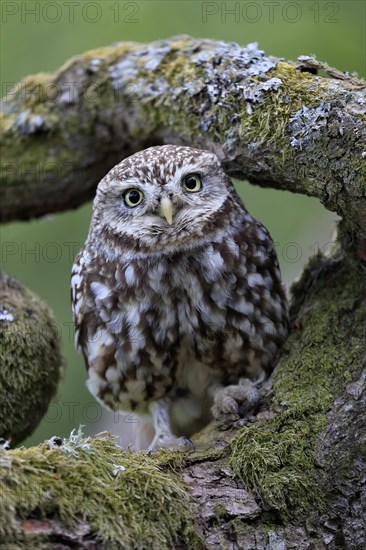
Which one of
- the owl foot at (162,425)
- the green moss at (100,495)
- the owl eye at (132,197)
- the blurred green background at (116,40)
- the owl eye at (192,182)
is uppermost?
the blurred green background at (116,40)

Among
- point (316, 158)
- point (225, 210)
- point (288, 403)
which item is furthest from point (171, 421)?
point (316, 158)

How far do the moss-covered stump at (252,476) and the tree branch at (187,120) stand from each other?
1.82 feet

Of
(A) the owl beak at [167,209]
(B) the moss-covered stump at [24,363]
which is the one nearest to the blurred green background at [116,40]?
(B) the moss-covered stump at [24,363]

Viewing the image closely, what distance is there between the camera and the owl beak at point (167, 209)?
10.3 ft

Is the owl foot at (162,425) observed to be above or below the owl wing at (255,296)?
below

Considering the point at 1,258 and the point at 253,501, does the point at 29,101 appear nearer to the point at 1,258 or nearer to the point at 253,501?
the point at 1,258

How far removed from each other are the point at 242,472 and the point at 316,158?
1220mm

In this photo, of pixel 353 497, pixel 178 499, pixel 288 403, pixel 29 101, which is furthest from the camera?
pixel 29 101

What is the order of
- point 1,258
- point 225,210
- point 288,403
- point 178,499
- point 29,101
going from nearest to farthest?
1. point 178,499
2. point 288,403
3. point 225,210
4. point 29,101
5. point 1,258

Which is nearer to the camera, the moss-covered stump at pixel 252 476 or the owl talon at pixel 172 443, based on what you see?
the moss-covered stump at pixel 252 476

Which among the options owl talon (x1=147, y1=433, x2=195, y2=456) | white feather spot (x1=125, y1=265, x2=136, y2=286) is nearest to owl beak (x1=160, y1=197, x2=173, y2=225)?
white feather spot (x1=125, y1=265, x2=136, y2=286)

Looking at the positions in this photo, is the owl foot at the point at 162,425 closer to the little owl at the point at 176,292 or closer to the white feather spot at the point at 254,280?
Answer: the little owl at the point at 176,292

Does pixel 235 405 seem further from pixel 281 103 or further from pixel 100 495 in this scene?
pixel 281 103

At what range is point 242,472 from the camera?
2.89 m
